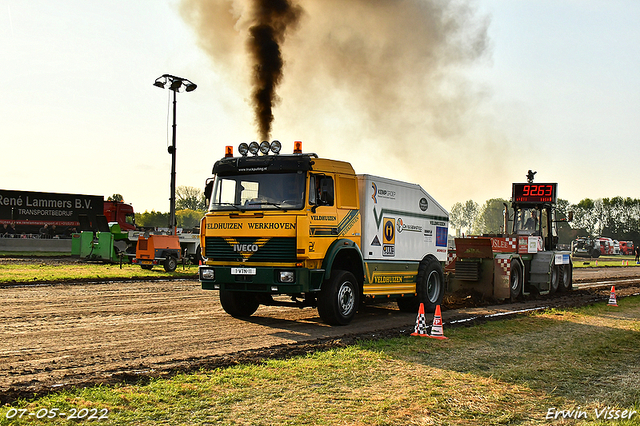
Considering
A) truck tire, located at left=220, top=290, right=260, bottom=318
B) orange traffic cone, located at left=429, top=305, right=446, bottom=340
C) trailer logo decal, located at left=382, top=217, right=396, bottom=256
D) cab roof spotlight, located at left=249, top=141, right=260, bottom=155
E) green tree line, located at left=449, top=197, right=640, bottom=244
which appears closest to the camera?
orange traffic cone, located at left=429, top=305, right=446, bottom=340

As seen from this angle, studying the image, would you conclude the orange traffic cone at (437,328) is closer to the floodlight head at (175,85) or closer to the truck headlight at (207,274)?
the truck headlight at (207,274)

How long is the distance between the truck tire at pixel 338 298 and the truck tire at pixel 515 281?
7.66m

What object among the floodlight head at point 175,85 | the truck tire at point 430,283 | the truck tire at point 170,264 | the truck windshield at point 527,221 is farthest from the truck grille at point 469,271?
the floodlight head at point 175,85

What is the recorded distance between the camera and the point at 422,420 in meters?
5.47

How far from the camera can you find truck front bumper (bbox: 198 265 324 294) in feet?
34.3

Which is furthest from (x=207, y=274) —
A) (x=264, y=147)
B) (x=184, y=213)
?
(x=184, y=213)

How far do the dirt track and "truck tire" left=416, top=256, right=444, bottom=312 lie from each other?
50 cm

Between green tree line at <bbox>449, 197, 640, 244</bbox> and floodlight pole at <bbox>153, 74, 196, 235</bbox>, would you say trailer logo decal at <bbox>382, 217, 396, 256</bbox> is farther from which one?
green tree line at <bbox>449, 197, 640, 244</bbox>

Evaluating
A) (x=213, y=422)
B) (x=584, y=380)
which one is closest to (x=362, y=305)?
(x=584, y=380)

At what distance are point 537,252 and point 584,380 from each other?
1324 cm

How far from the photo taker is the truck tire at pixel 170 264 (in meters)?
24.6

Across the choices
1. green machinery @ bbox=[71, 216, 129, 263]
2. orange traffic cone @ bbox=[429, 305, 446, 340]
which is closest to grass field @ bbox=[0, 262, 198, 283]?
green machinery @ bbox=[71, 216, 129, 263]

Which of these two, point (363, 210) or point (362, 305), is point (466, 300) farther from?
point (363, 210)

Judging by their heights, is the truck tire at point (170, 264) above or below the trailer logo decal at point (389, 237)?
below
